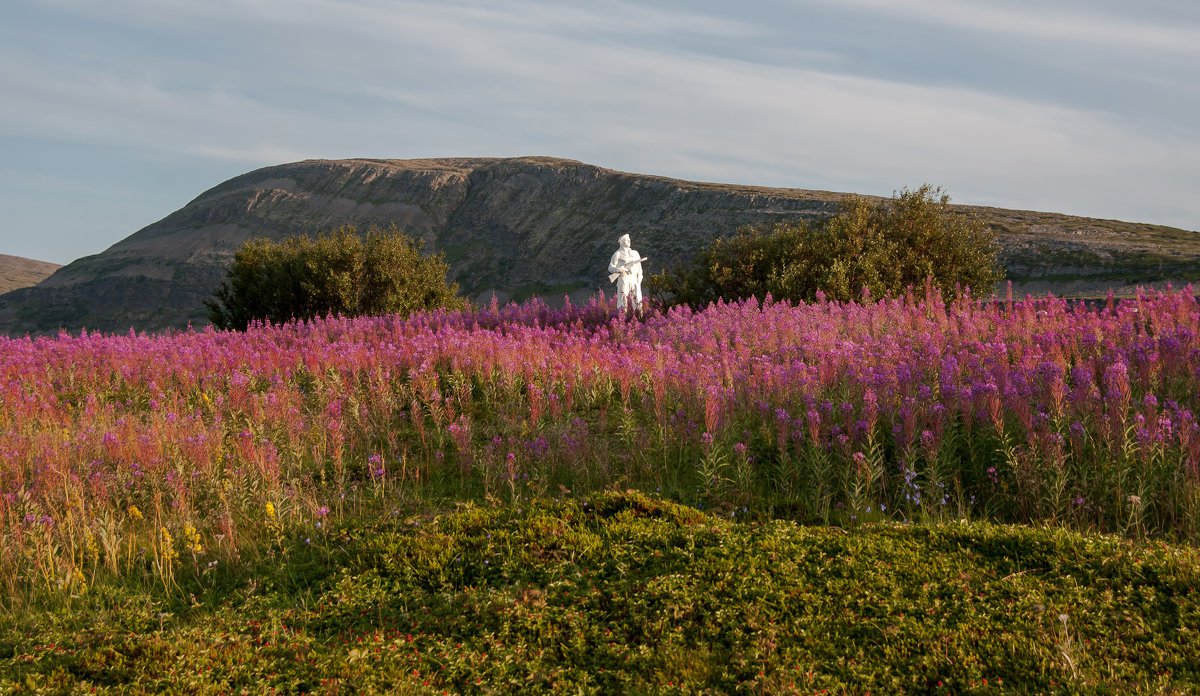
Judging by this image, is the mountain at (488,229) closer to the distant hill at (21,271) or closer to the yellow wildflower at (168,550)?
the yellow wildflower at (168,550)

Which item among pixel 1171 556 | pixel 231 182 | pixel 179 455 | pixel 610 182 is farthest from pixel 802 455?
pixel 231 182

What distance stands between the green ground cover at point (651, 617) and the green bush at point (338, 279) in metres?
17.2

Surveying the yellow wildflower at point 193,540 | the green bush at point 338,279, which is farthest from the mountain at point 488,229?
the yellow wildflower at point 193,540

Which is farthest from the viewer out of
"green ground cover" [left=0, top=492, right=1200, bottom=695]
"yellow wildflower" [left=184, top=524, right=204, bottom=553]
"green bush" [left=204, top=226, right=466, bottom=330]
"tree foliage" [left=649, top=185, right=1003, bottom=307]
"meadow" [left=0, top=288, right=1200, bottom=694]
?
"green bush" [left=204, top=226, right=466, bottom=330]

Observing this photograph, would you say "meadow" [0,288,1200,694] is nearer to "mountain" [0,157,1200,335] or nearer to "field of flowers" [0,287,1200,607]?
"field of flowers" [0,287,1200,607]

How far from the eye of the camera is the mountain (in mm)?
43031

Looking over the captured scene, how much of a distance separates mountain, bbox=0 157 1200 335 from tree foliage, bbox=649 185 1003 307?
20973 mm

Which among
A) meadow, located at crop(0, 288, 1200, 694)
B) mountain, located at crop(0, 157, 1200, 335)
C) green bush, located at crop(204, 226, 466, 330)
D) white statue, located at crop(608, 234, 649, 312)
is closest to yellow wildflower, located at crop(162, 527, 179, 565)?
meadow, located at crop(0, 288, 1200, 694)

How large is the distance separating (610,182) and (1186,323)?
246 feet

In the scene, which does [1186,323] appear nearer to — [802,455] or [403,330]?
[802,455]

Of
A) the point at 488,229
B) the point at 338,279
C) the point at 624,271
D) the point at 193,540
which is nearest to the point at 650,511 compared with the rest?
the point at 193,540

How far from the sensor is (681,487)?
21.1 ft

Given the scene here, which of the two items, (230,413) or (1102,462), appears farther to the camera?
(230,413)

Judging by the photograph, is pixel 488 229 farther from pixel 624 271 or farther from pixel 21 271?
pixel 21 271
